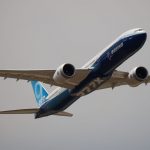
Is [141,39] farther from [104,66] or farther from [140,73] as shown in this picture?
[140,73]

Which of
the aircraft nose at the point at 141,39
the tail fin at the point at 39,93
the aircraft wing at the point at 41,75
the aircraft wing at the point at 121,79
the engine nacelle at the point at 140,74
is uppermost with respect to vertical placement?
the aircraft nose at the point at 141,39

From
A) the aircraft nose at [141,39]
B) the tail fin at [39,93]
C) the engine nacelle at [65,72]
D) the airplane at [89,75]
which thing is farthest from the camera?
the tail fin at [39,93]

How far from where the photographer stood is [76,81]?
4525 centimetres

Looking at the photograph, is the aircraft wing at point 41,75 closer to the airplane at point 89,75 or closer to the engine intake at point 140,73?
the airplane at point 89,75

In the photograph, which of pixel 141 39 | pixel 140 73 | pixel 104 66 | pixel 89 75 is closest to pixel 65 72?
pixel 89 75

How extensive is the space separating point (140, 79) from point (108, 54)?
4.76 metres

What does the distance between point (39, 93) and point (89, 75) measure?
48.2 feet

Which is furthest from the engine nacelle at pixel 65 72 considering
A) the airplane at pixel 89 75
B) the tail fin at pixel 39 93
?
the tail fin at pixel 39 93

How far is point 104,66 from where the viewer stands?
42.3m

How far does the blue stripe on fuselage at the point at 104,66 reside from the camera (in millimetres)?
40875

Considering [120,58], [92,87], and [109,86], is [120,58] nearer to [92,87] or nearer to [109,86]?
[92,87]

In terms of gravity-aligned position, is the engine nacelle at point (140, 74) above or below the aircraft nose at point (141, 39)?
below

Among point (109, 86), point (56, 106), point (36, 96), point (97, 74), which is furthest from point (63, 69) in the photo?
point (36, 96)

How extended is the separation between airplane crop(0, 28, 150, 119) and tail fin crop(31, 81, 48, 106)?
2.99 m
